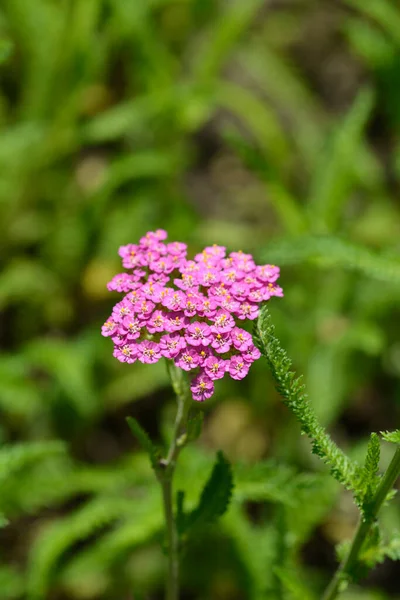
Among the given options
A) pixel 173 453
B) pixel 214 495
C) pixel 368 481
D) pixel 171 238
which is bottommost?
pixel 368 481

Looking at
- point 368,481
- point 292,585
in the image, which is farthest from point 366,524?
point 292,585

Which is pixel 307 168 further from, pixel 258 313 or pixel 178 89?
pixel 258 313

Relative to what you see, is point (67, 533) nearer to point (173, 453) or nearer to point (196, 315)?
point (173, 453)

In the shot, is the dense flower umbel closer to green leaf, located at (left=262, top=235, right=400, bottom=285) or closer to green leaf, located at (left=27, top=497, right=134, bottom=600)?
green leaf, located at (left=262, top=235, right=400, bottom=285)

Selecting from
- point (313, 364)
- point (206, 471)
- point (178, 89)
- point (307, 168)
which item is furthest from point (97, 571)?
point (307, 168)

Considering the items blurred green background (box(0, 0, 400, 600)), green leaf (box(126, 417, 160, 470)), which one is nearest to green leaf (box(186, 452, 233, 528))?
green leaf (box(126, 417, 160, 470))
